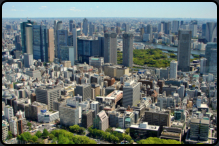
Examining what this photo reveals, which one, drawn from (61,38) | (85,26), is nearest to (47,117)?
(61,38)

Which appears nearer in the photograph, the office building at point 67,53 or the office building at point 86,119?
the office building at point 86,119

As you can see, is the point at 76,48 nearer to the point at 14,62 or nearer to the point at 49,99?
the point at 14,62

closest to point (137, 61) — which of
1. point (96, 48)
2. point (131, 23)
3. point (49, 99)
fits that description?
point (96, 48)

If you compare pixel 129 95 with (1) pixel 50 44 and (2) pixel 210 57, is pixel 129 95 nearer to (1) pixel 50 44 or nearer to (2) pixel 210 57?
(2) pixel 210 57

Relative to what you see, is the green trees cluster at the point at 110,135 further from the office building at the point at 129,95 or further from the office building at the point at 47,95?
the office building at the point at 47,95

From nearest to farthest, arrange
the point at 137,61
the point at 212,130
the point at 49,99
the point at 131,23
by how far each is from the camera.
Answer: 1. the point at 212,130
2. the point at 49,99
3. the point at 137,61
4. the point at 131,23

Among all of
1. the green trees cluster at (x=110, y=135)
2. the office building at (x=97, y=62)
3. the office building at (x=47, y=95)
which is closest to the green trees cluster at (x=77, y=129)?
the green trees cluster at (x=110, y=135)
